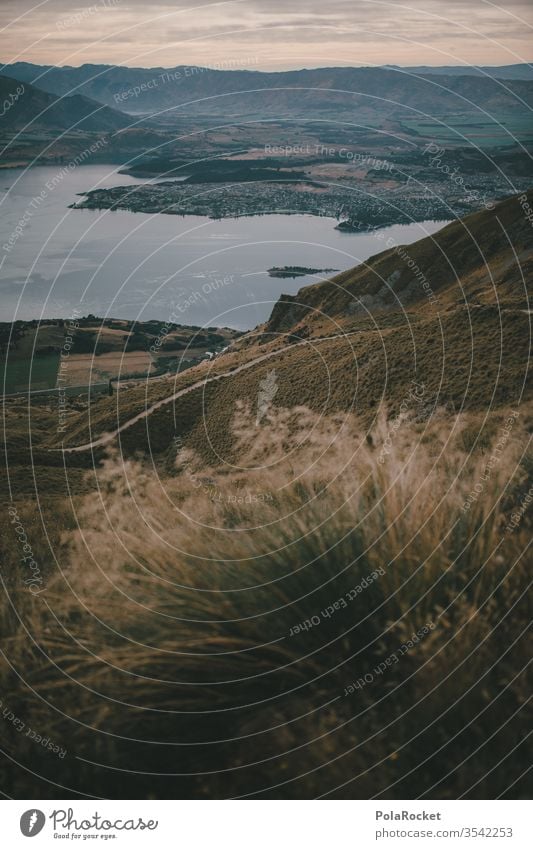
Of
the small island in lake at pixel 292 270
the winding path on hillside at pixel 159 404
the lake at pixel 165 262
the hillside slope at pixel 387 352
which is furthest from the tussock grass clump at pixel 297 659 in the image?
the small island in lake at pixel 292 270

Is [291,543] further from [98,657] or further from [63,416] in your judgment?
[63,416]

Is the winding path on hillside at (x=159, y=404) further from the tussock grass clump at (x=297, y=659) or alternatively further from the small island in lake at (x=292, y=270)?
the small island in lake at (x=292, y=270)

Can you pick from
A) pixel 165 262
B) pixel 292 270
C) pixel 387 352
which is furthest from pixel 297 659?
pixel 165 262

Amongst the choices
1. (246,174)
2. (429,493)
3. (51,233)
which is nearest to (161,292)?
(51,233)

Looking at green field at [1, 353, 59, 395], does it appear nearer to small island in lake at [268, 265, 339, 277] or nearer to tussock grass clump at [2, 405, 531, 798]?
small island in lake at [268, 265, 339, 277]

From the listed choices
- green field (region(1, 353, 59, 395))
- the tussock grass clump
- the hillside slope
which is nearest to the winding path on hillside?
the hillside slope

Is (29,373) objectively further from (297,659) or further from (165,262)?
(297,659)
